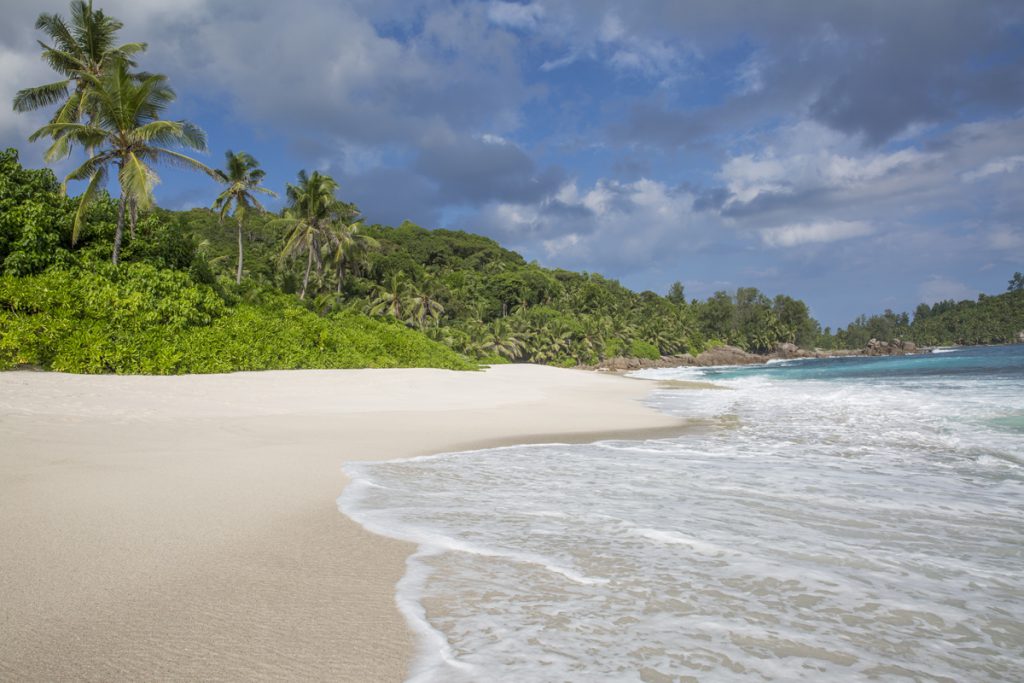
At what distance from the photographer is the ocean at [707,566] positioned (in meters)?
2.50

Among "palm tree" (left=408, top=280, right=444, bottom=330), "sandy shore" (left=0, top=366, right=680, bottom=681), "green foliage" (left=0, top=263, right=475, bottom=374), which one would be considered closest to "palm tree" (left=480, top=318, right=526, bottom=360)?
"palm tree" (left=408, top=280, right=444, bottom=330)

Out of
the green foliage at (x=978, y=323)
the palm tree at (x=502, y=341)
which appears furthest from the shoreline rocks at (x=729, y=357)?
the green foliage at (x=978, y=323)

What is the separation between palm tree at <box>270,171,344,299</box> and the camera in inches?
1575

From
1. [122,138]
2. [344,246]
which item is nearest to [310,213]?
[344,246]

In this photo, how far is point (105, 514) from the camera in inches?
168

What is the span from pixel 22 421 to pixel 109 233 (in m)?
16.0

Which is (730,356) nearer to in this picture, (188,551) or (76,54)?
(76,54)

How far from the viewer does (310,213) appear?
134 ft

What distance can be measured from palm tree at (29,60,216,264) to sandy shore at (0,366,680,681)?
1177 centimetres

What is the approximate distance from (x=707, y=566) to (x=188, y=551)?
3.33m

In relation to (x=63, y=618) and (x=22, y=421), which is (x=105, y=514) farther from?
(x=22, y=421)

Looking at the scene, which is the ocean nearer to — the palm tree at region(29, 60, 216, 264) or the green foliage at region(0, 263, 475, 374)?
the green foliage at region(0, 263, 475, 374)

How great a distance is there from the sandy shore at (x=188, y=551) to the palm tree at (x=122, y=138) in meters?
11.8

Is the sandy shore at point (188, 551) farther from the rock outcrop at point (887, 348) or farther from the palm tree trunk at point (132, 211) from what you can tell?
the rock outcrop at point (887, 348)
